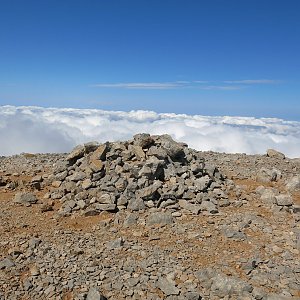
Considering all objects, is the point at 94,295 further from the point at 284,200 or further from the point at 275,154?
the point at 275,154

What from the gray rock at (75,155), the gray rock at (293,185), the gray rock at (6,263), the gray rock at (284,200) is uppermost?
the gray rock at (75,155)

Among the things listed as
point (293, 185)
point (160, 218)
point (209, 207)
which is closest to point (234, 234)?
point (209, 207)

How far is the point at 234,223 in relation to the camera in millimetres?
14836

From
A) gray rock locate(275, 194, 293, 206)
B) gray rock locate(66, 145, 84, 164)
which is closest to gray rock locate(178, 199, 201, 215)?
gray rock locate(275, 194, 293, 206)

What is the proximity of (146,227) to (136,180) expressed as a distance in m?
3.07

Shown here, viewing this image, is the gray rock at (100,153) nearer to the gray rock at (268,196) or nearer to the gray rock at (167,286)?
the gray rock at (268,196)

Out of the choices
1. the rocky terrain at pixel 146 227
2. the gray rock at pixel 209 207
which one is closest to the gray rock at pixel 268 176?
the rocky terrain at pixel 146 227

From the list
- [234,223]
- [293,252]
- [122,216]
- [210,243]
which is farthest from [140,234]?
[293,252]

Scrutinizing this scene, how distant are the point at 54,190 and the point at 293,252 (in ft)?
37.4

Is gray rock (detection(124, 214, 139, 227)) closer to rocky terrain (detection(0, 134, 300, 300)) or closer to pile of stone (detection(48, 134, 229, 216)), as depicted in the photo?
rocky terrain (detection(0, 134, 300, 300))

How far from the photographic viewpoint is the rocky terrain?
1091 centimetres

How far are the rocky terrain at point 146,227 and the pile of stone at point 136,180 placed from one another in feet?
0.18

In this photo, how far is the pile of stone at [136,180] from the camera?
1585 centimetres

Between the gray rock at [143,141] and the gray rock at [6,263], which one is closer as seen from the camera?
the gray rock at [6,263]
